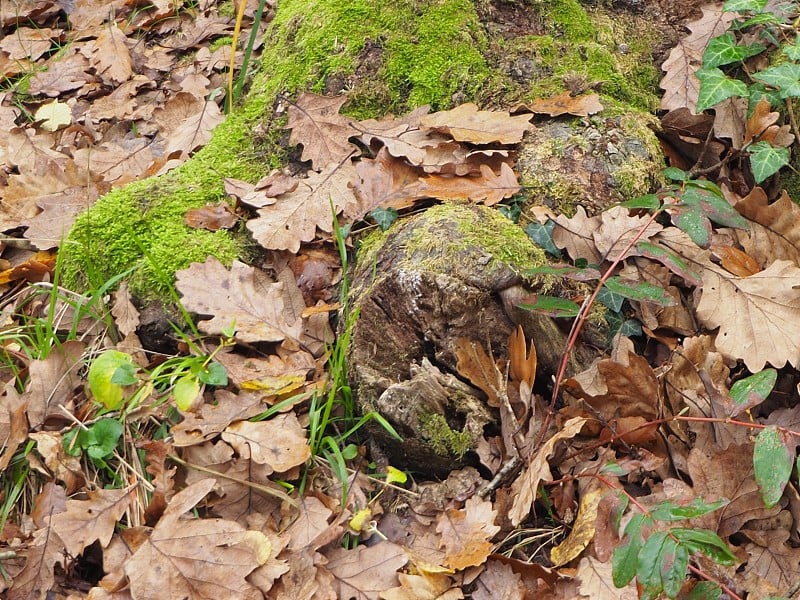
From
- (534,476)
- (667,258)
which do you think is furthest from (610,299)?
(534,476)

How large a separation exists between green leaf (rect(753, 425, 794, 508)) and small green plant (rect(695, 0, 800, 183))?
118 centimetres

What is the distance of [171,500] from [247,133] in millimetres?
1504

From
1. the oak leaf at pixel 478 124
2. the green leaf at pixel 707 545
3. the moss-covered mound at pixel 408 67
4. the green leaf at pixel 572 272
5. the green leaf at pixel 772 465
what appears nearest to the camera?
the green leaf at pixel 707 545

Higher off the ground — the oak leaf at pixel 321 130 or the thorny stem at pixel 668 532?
the oak leaf at pixel 321 130

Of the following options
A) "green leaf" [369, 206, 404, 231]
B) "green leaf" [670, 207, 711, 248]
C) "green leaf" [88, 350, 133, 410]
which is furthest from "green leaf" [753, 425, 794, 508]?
"green leaf" [88, 350, 133, 410]

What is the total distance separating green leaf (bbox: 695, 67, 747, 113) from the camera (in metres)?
2.60

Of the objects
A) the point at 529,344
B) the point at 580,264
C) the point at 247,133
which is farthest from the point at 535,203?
the point at 247,133

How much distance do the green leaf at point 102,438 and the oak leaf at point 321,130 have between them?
116 cm

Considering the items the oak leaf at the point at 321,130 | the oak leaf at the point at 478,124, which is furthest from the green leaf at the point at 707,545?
the oak leaf at the point at 321,130

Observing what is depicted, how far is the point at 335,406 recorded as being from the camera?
7.66ft

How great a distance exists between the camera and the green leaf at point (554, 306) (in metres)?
2.04

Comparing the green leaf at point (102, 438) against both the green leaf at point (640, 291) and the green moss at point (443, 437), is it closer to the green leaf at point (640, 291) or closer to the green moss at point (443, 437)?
the green moss at point (443, 437)

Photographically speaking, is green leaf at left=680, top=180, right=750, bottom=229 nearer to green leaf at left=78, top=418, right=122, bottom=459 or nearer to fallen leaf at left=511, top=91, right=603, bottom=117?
fallen leaf at left=511, top=91, right=603, bottom=117

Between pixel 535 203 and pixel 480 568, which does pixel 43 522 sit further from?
pixel 535 203
